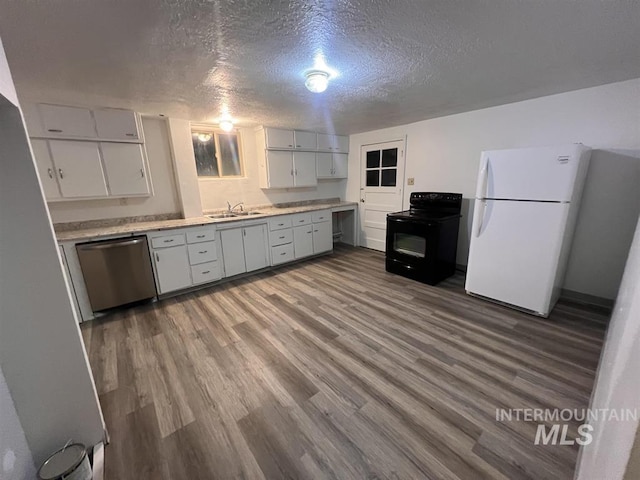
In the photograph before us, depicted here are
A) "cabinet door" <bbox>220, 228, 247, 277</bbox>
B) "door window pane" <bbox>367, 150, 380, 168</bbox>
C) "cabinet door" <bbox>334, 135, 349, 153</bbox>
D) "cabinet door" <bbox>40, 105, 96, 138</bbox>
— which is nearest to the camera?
"cabinet door" <bbox>40, 105, 96, 138</bbox>

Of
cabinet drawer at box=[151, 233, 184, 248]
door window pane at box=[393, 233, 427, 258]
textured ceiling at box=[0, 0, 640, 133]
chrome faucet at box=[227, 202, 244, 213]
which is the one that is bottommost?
door window pane at box=[393, 233, 427, 258]

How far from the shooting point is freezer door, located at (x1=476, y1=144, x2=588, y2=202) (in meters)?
2.16

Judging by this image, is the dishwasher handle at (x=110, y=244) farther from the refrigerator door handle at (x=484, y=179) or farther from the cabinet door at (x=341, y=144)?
the refrigerator door handle at (x=484, y=179)

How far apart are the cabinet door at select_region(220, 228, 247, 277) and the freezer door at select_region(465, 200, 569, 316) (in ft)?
9.79

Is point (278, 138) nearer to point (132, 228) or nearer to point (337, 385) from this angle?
point (132, 228)

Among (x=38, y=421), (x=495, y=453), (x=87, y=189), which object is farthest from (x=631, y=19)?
(x=87, y=189)

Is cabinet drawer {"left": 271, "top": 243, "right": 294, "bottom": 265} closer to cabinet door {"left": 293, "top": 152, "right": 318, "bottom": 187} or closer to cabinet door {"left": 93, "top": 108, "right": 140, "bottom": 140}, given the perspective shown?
cabinet door {"left": 293, "top": 152, "right": 318, "bottom": 187}

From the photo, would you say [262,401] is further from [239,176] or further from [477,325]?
[239,176]

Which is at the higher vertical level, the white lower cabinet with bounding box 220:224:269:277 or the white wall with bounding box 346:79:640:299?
the white wall with bounding box 346:79:640:299

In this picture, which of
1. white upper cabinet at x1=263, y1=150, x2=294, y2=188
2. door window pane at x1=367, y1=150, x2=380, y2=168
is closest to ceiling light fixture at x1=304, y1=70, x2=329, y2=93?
white upper cabinet at x1=263, y1=150, x2=294, y2=188

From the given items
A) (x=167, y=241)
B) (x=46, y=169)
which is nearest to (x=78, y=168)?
(x=46, y=169)

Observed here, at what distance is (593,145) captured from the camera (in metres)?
2.51

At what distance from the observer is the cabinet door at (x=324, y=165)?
185 inches

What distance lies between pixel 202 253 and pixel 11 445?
7.70 feet
